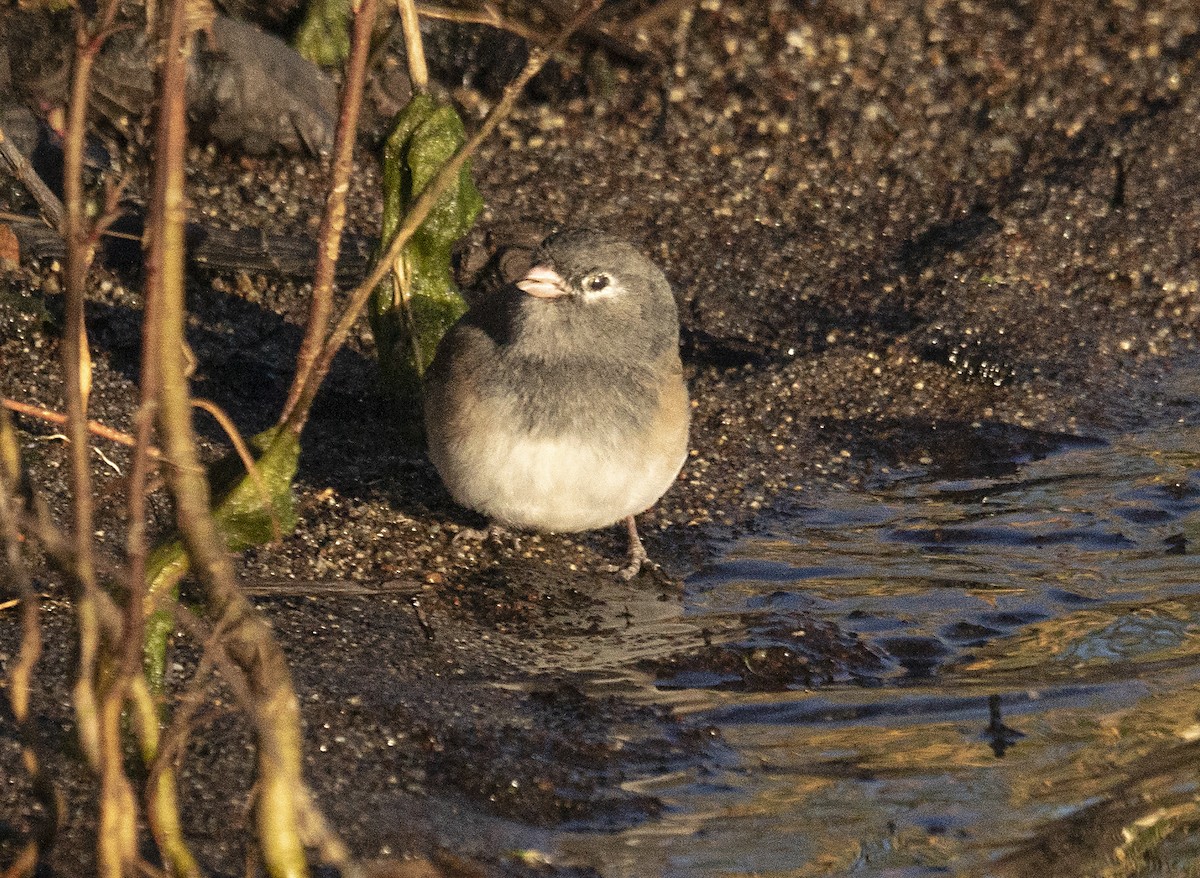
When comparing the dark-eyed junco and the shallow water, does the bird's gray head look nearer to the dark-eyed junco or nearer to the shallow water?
the dark-eyed junco

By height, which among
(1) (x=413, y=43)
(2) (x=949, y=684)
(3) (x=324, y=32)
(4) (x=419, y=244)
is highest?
(3) (x=324, y=32)

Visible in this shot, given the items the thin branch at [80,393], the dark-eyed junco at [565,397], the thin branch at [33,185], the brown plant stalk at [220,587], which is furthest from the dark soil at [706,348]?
the thin branch at [80,393]

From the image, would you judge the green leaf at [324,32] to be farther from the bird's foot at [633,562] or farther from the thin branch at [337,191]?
the thin branch at [337,191]

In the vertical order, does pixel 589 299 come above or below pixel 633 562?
above

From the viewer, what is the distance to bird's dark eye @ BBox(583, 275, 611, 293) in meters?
4.67

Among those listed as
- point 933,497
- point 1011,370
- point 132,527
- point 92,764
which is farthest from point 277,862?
point 1011,370

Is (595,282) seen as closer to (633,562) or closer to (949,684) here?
(633,562)

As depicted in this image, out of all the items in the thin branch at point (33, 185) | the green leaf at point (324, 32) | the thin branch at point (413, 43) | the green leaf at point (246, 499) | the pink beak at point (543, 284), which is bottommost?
the green leaf at point (246, 499)

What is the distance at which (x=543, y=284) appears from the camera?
460 centimetres

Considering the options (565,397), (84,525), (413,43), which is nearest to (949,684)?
(565,397)

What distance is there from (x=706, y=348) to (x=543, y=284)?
161 centimetres

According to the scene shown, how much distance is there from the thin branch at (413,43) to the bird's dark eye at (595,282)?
29.5 inches

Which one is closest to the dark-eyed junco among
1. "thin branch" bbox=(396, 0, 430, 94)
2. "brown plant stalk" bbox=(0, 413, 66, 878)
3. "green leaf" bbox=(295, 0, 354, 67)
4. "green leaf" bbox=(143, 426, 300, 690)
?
"thin branch" bbox=(396, 0, 430, 94)

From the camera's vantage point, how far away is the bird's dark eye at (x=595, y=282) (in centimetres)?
467
